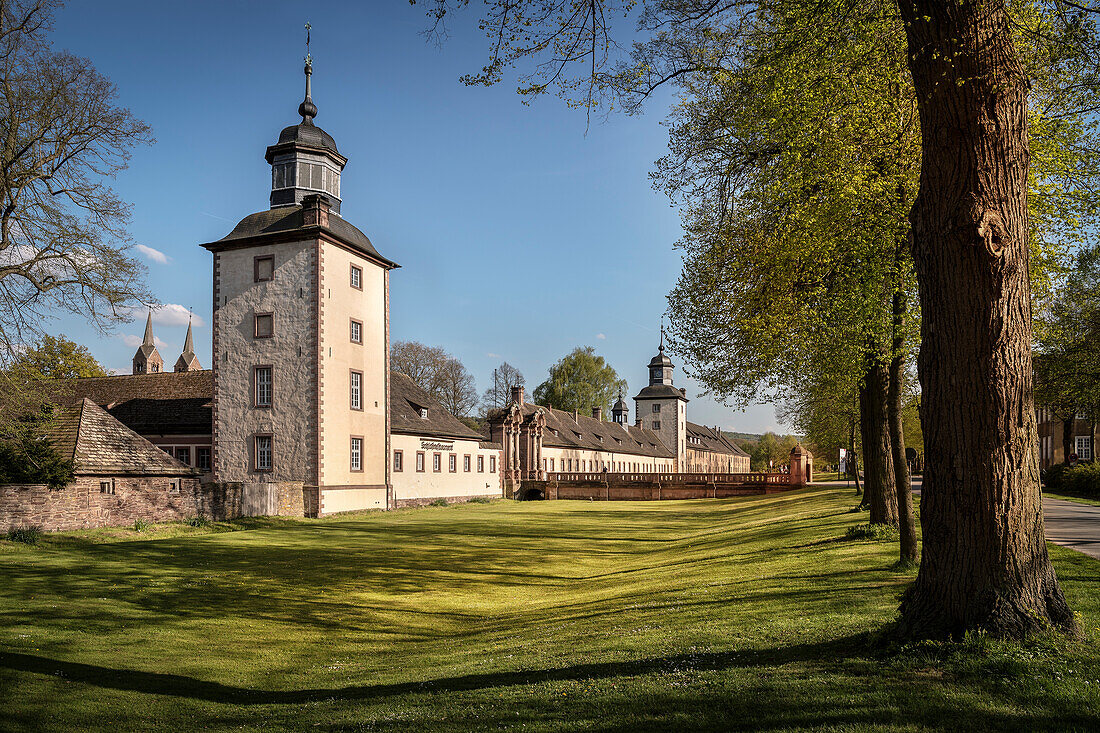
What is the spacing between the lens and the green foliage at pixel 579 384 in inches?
3802

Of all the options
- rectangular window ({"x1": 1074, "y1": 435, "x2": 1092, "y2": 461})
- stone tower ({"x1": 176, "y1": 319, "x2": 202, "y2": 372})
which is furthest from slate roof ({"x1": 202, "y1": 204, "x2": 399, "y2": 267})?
stone tower ({"x1": 176, "y1": 319, "x2": 202, "y2": 372})

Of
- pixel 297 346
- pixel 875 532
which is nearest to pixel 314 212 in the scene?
pixel 297 346

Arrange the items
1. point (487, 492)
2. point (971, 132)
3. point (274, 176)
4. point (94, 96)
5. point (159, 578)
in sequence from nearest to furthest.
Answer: point (971, 132)
point (159, 578)
point (94, 96)
point (274, 176)
point (487, 492)

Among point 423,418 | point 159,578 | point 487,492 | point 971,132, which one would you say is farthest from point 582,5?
point 487,492

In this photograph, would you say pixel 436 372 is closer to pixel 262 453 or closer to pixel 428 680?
pixel 262 453

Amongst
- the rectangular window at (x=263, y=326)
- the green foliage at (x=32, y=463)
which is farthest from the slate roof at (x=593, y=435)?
the green foliage at (x=32, y=463)

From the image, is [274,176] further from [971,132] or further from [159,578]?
[971,132]

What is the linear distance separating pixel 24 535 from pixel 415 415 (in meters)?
25.4

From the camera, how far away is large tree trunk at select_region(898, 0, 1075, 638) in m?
6.70

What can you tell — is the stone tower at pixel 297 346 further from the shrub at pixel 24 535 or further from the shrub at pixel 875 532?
the shrub at pixel 875 532

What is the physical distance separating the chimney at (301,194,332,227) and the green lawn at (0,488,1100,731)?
19.5 m

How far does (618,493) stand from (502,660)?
175 ft

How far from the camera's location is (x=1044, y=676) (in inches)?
232

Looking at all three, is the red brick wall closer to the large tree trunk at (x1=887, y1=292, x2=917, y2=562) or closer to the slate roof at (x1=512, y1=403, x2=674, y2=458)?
the large tree trunk at (x1=887, y1=292, x2=917, y2=562)
